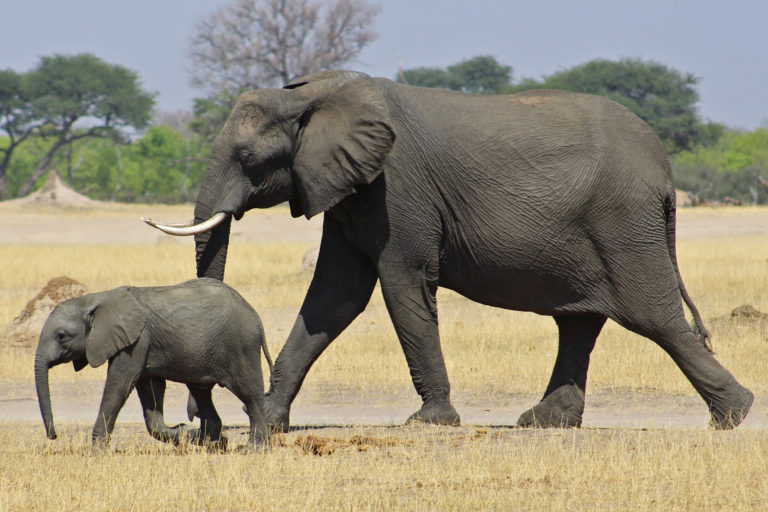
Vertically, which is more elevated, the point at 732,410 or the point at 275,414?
the point at 732,410

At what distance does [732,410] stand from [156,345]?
4.50 metres

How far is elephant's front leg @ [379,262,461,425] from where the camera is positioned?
8.98 m

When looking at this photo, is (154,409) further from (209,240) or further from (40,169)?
(40,169)

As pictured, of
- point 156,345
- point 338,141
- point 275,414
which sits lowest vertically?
point 275,414

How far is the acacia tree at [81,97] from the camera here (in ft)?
188

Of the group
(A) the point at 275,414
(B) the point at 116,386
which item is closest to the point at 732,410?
(A) the point at 275,414

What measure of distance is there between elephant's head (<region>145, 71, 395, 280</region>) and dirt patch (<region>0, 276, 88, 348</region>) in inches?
272

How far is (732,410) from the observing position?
908cm

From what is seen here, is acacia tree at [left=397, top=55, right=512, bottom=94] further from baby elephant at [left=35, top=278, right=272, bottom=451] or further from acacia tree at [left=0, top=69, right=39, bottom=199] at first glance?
baby elephant at [left=35, top=278, right=272, bottom=451]

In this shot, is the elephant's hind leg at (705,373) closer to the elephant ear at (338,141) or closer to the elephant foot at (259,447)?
the elephant ear at (338,141)

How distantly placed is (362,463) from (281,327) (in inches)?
357

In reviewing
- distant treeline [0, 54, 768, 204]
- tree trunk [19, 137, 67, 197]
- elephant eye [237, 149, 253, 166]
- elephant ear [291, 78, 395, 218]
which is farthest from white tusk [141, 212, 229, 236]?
tree trunk [19, 137, 67, 197]

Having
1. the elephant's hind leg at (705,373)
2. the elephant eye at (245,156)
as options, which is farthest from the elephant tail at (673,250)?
the elephant eye at (245,156)

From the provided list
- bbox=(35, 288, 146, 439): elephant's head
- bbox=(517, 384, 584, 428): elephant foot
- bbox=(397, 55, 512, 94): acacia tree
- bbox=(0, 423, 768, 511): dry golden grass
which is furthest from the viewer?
bbox=(397, 55, 512, 94): acacia tree
